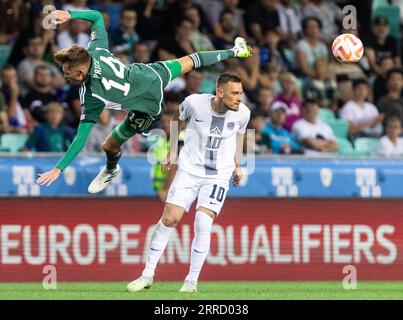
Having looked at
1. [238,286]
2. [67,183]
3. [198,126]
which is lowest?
[238,286]

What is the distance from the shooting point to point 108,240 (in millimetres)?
17531

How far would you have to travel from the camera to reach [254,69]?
21.8 metres

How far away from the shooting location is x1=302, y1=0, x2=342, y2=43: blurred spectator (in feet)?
77.4

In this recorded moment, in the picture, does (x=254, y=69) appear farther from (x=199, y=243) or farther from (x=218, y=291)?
(x=199, y=243)

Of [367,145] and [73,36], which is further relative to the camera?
[73,36]

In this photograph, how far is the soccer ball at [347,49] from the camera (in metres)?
15.7

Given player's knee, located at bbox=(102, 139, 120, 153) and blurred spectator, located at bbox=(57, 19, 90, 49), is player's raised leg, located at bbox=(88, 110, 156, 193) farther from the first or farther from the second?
blurred spectator, located at bbox=(57, 19, 90, 49)

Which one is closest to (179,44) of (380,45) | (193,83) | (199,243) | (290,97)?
(193,83)

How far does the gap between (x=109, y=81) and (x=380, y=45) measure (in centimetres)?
1052

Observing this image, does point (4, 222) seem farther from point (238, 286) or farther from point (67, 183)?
point (238, 286)

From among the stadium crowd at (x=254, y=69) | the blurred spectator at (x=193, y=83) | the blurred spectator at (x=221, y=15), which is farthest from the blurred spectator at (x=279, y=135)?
the blurred spectator at (x=221, y=15)

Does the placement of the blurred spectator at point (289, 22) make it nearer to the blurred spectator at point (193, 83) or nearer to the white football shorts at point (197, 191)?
the blurred spectator at point (193, 83)
